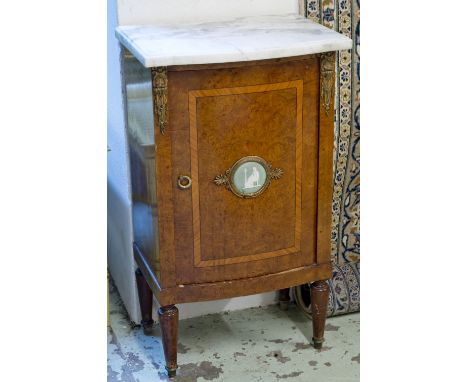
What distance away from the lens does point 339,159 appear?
3793 millimetres

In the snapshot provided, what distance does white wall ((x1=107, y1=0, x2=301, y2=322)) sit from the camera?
11.2ft

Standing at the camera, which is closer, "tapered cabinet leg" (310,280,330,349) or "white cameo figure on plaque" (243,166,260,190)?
"white cameo figure on plaque" (243,166,260,190)

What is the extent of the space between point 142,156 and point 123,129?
0.88ft

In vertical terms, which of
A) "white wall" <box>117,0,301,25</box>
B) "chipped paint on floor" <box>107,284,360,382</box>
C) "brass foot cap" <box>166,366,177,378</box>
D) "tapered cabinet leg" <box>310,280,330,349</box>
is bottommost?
"chipped paint on floor" <box>107,284,360,382</box>

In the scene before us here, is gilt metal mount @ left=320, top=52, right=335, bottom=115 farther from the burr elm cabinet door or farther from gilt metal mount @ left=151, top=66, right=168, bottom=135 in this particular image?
gilt metal mount @ left=151, top=66, right=168, bottom=135

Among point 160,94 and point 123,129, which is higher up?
point 160,94

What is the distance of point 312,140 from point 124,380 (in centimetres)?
107

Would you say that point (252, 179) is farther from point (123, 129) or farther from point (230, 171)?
point (123, 129)

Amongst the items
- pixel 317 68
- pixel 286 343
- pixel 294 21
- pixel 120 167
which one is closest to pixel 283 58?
pixel 317 68

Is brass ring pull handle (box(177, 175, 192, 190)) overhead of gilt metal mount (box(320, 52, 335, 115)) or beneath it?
beneath

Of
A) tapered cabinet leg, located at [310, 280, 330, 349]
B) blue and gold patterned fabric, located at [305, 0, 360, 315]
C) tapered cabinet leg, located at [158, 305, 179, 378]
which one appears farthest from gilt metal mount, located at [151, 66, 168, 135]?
tapered cabinet leg, located at [310, 280, 330, 349]

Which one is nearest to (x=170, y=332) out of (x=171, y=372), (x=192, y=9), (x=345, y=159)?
(x=171, y=372)

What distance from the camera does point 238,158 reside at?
3.21 meters

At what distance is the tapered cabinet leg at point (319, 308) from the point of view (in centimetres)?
358
